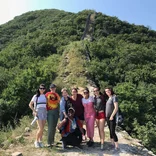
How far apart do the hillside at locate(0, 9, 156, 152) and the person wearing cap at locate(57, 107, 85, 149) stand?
3.76 metres

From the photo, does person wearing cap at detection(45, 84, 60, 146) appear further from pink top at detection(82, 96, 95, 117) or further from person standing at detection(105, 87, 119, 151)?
person standing at detection(105, 87, 119, 151)

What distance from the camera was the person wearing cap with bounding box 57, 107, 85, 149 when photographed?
6.90 meters

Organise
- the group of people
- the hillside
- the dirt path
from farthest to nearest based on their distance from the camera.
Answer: the hillside, the group of people, the dirt path

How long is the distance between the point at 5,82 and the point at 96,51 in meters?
9.39

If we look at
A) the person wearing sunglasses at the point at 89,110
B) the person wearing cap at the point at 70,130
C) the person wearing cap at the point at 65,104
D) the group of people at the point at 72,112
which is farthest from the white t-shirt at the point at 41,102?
the person wearing sunglasses at the point at 89,110

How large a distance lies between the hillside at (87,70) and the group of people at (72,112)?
3523 millimetres

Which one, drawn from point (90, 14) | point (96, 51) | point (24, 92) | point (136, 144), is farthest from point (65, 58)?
point (90, 14)

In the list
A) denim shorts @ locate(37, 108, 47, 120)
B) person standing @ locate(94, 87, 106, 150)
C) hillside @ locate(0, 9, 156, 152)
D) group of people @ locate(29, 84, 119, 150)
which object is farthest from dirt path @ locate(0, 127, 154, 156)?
hillside @ locate(0, 9, 156, 152)

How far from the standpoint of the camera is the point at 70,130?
6.98m

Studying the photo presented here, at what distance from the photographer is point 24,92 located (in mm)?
13727

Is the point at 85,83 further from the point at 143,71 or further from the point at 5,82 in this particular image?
the point at 143,71

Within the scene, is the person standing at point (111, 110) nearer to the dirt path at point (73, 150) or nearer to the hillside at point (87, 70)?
the dirt path at point (73, 150)

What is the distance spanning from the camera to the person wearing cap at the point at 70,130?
272 inches

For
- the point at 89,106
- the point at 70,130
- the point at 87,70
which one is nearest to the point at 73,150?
the point at 70,130
